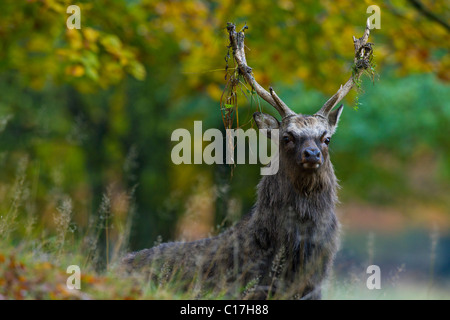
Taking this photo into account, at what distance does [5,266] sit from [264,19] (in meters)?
6.92

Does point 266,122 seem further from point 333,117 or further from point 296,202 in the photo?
point 296,202

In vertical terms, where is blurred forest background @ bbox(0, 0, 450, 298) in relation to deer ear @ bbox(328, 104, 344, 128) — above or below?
above

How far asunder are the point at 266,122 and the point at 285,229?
109 centimetres

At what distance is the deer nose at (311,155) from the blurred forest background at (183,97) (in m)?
2.00

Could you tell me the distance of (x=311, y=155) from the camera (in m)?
5.26

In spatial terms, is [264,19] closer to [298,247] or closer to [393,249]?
[298,247]

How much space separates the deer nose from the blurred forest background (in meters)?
2.00

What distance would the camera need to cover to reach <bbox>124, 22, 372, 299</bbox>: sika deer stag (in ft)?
17.7

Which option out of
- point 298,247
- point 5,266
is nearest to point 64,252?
point 5,266

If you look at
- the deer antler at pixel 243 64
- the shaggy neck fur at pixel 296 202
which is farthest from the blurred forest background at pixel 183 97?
the deer antler at pixel 243 64
